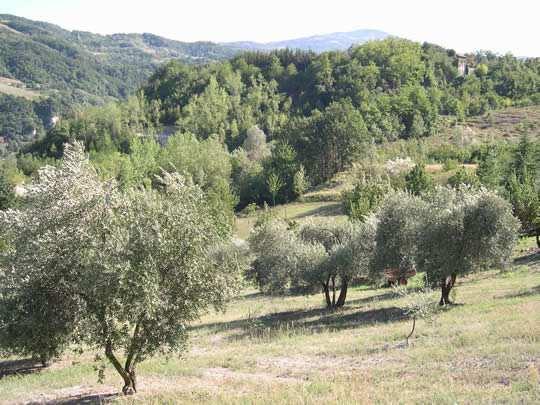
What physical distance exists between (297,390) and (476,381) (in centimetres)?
663

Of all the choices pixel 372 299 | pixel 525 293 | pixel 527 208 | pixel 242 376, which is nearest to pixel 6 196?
pixel 372 299

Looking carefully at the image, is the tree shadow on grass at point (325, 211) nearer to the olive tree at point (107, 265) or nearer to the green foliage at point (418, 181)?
the green foliage at point (418, 181)

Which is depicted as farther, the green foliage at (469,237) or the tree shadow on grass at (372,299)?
the tree shadow on grass at (372,299)

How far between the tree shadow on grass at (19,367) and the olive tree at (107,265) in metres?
11.6

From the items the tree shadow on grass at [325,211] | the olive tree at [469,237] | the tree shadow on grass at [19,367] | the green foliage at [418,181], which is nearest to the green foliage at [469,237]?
the olive tree at [469,237]

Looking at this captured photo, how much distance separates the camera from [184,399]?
2011 centimetres

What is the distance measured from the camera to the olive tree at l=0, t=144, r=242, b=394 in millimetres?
19234

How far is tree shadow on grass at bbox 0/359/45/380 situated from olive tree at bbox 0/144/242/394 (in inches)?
456

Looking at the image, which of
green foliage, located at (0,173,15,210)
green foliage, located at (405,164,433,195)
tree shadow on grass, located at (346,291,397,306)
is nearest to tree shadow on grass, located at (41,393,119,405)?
tree shadow on grass, located at (346,291,397,306)

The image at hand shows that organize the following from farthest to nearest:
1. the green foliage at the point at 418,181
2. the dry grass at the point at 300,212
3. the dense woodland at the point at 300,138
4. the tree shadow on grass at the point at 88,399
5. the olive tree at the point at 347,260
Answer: the dense woodland at the point at 300,138 → the dry grass at the point at 300,212 → the green foliage at the point at 418,181 → the olive tree at the point at 347,260 → the tree shadow on grass at the point at 88,399

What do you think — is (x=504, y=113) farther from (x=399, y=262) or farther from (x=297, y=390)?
(x=297, y=390)

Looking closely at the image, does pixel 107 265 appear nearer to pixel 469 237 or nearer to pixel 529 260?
pixel 469 237

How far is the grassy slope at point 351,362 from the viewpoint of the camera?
19.0 meters

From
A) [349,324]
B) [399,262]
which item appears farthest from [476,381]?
[399,262]
